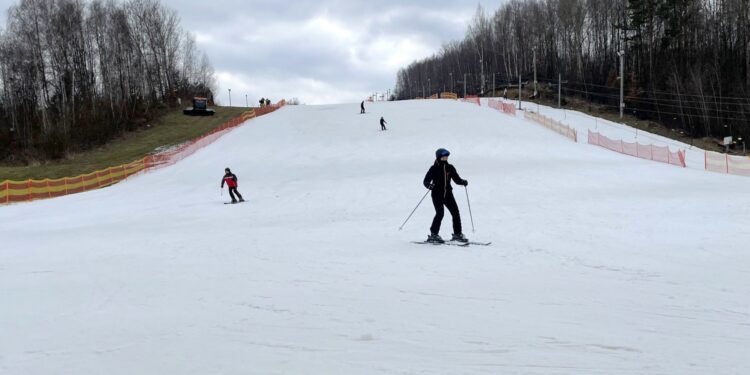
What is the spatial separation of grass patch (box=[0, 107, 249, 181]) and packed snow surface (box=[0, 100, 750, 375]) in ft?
79.9

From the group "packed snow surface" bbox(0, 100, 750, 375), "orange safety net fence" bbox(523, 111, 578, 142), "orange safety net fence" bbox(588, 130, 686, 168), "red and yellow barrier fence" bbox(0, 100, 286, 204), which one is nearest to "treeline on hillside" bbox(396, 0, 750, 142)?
"orange safety net fence" bbox(523, 111, 578, 142)

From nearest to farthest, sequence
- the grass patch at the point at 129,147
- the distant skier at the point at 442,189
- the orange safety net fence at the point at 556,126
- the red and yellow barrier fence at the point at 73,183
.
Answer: the distant skier at the point at 442,189
the red and yellow barrier fence at the point at 73,183
the orange safety net fence at the point at 556,126
the grass patch at the point at 129,147

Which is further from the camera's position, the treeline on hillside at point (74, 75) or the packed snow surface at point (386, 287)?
the treeline on hillside at point (74, 75)

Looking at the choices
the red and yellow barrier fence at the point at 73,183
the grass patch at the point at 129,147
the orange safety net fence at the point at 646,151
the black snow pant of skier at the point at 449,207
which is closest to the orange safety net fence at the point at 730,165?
the orange safety net fence at the point at 646,151

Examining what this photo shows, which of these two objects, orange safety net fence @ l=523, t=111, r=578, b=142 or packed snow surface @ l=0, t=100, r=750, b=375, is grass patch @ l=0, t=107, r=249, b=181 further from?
orange safety net fence @ l=523, t=111, r=578, b=142

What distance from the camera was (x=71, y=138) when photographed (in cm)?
5162

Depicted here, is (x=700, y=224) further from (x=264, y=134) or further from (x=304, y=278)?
(x=264, y=134)

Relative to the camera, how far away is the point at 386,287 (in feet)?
19.7

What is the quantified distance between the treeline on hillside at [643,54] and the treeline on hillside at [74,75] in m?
51.6

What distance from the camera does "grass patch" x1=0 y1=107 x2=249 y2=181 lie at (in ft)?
125

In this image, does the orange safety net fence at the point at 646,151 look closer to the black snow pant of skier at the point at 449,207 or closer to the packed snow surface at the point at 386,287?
the packed snow surface at the point at 386,287

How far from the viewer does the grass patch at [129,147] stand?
38.0m

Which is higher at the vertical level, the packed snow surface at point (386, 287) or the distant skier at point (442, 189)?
the distant skier at point (442, 189)

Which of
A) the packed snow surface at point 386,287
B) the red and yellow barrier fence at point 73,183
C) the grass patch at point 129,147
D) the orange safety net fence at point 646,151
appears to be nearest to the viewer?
the packed snow surface at point 386,287
